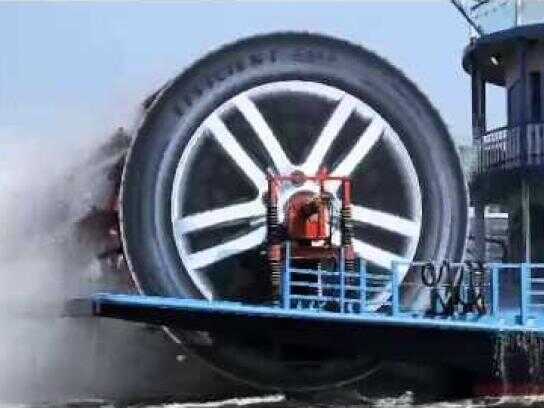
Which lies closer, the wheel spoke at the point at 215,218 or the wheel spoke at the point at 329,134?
the wheel spoke at the point at 215,218

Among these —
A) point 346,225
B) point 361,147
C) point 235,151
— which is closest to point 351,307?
point 346,225

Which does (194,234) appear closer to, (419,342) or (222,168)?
(222,168)

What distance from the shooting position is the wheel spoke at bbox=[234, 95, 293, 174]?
1166cm

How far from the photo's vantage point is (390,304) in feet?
36.1

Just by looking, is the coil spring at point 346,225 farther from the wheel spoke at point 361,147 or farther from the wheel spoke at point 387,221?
the wheel spoke at point 361,147

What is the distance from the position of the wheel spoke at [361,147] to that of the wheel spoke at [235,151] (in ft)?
2.78

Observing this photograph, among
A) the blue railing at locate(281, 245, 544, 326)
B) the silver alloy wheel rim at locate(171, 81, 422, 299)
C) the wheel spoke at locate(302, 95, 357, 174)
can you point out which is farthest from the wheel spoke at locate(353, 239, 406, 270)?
the wheel spoke at locate(302, 95, 357, 174)

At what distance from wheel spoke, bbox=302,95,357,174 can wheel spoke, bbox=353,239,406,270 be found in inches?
37.4

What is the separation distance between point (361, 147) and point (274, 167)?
1.03m

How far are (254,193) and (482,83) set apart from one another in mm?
7327

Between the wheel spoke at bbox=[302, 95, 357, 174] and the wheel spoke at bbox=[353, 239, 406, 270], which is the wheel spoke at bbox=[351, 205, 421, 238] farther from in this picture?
the wheel spoke at bbox=[302, 95, 357, 174]

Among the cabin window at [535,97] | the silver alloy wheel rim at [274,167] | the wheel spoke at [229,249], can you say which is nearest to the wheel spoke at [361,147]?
the silver alloy wheel rim at [274,167]

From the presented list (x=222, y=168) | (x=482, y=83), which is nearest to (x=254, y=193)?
(x=222, y=168)

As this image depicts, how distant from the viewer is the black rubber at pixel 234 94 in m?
11.4
